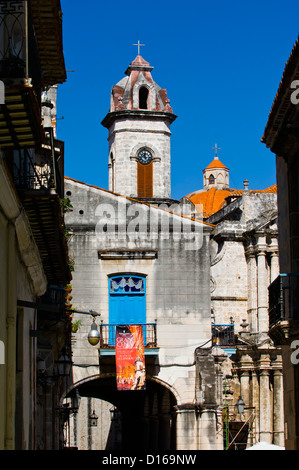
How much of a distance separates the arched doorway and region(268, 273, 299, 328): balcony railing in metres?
13.7

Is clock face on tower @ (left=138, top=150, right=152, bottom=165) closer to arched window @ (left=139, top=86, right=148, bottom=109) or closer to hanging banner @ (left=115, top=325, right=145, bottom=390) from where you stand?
arched window @ (left=139, top=86, right=148, bottom=109)

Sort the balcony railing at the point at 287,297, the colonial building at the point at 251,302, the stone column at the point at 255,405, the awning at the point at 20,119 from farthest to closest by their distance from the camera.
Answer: the colonial building at the point at 251,302, the stone column at the point at 255,405, the balcony railing at the point at 287,297, the awning at the point at 20,119

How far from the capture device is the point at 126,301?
99.7 ft

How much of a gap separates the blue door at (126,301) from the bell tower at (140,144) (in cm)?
2777

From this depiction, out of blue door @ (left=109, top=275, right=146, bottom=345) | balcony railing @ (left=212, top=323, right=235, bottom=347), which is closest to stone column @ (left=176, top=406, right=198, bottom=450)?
balcony railing @ (left=212, top=323, right=235, bottom=347)

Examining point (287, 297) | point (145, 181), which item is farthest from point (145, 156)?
point (287, 297)

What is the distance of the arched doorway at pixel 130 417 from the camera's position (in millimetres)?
33869

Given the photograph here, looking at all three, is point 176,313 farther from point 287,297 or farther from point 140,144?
point 140,144

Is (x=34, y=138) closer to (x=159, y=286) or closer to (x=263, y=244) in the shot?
(x=159, y=286)

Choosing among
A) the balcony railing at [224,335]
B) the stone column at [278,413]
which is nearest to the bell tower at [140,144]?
the stone column at [278,413]

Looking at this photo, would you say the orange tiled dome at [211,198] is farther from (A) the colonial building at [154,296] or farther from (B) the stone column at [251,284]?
(A) the colonial building at [154,296]

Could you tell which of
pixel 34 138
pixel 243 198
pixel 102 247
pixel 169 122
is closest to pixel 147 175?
pixel 169 122

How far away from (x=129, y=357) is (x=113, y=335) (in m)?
1.10

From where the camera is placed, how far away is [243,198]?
153 ft
